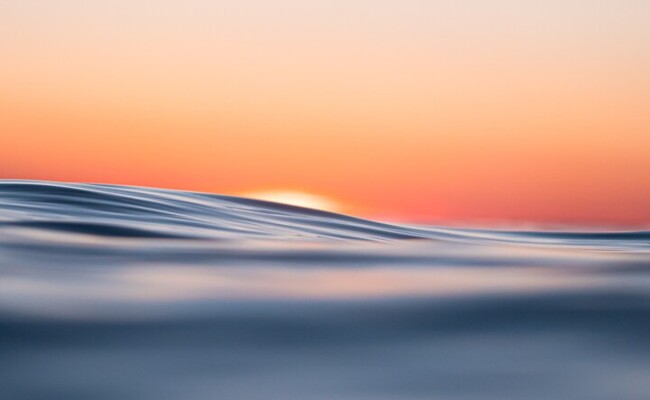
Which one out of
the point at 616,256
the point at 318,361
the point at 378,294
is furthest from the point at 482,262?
the point at 318,361

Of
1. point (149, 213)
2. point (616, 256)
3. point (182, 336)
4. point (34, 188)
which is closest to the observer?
point (182, 336)

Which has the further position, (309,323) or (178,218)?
(178,218)

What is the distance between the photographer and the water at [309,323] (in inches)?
47.9

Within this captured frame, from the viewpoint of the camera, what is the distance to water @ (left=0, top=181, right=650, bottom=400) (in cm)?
122

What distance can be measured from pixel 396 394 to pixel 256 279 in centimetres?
103

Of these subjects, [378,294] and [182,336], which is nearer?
[182,336]

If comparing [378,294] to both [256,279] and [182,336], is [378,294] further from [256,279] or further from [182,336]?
[182,336]

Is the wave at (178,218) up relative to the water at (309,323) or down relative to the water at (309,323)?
up

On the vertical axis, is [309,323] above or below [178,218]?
below

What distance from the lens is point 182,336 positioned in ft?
4.85

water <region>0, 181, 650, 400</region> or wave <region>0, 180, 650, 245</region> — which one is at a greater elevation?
wave <region>0, 180, 650, 245</region>

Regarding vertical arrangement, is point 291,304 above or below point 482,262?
below

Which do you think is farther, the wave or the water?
the wave

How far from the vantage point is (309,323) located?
1.61 meters
